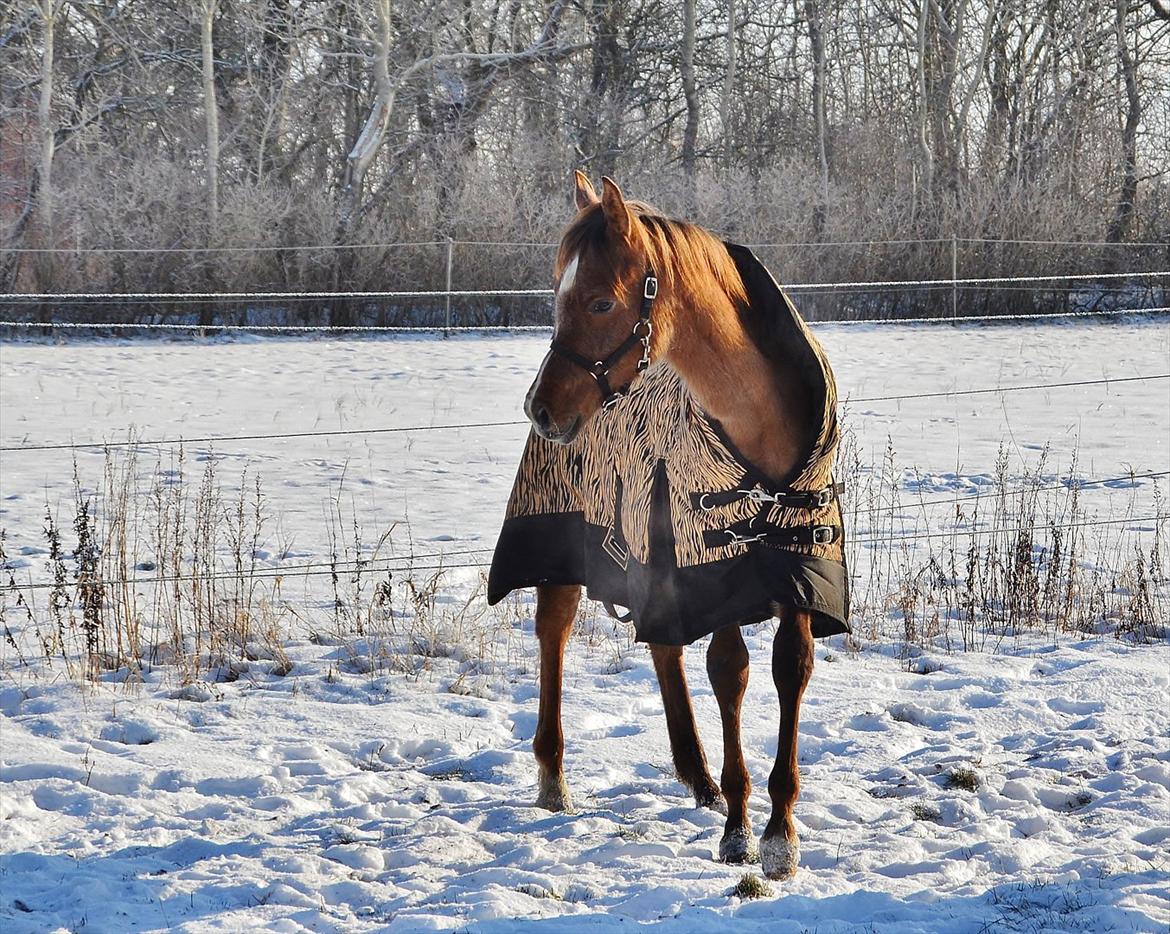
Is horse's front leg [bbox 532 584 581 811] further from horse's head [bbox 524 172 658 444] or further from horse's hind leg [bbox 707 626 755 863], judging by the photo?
horse's head [bbox 524 172 658 444]

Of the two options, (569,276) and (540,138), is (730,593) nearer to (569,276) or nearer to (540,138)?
(569,276)

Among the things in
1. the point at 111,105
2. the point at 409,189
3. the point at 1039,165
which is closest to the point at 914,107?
the point at 1039,165

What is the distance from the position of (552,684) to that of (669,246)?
4.99ft

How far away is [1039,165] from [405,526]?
20219 mm

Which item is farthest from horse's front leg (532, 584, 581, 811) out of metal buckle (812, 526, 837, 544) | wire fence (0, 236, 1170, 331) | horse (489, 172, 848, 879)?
wire fence (0, 236, 1170, 331)

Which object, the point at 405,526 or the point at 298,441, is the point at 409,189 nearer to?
the point at 298,441

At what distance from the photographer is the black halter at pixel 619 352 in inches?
113

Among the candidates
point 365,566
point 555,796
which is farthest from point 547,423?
point 365,566

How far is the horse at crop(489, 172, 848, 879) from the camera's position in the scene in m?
2.90

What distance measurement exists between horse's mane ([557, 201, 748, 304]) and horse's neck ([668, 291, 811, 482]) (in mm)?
68

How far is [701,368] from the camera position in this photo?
3.05m

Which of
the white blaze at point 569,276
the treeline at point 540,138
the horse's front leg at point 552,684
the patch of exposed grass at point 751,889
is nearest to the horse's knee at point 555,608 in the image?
the horse's front leg at point 552,684

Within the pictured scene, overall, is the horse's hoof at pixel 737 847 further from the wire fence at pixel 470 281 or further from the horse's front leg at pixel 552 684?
the wire fence at pixel 470 281

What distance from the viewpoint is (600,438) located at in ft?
11.4
